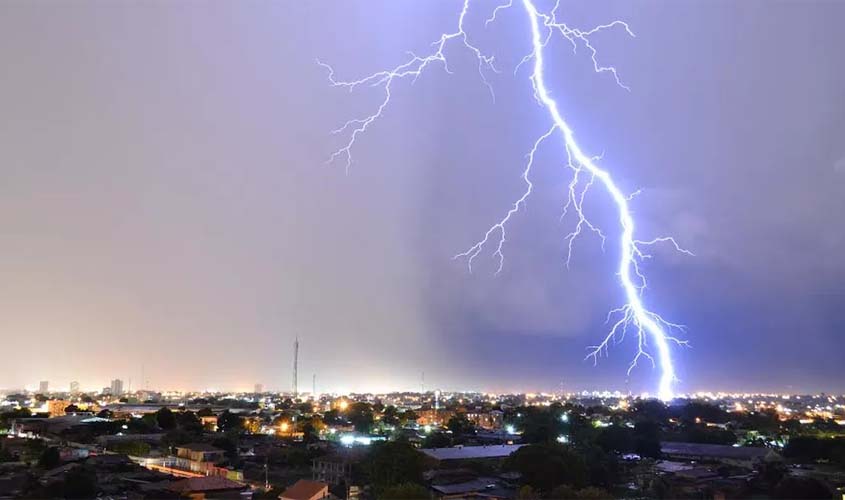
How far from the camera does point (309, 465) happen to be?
20047mm

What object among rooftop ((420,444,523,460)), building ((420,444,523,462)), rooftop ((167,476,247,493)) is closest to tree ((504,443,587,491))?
building ((420,444,523,462))

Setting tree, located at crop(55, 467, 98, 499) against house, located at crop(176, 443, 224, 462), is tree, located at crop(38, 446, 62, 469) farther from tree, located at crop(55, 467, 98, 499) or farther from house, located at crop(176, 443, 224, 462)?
tree, located at crop(55, 467, 98, 499)

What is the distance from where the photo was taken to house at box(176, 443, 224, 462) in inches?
777

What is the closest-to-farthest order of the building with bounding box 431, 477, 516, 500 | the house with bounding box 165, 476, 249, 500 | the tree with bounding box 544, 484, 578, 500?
the tree with bounding box 544, 484, 578, 500 → the house with bounding box 165, 476, 249, 500 → the building with bounding box 431, 477, 516, 500

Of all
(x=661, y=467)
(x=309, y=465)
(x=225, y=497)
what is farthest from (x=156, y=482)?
(x=661, y=467)

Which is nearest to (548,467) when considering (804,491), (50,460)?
(804,491)

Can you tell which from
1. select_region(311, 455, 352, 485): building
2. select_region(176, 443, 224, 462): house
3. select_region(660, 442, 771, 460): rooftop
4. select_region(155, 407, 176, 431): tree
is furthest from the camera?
select_region(155, 407, 176, 431): tree

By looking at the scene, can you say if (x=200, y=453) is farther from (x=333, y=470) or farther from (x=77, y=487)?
(x=77, y=487)

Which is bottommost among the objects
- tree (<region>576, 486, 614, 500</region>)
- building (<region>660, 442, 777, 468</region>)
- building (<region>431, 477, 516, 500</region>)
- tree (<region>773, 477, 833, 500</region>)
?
building (<region>660, 442, 777, 468</region>)

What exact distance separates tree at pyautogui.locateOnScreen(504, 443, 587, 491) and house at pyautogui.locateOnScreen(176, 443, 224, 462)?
10.1 metres

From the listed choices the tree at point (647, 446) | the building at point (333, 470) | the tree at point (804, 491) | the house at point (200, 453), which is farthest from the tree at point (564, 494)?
the tree at point (647, 446)

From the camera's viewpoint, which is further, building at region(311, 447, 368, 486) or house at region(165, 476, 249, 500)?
building at region(311, 447, 368, 486)

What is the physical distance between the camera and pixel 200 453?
19.8m

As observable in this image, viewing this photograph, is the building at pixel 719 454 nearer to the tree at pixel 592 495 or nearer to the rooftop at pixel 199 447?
the tree at pixel 592 495
